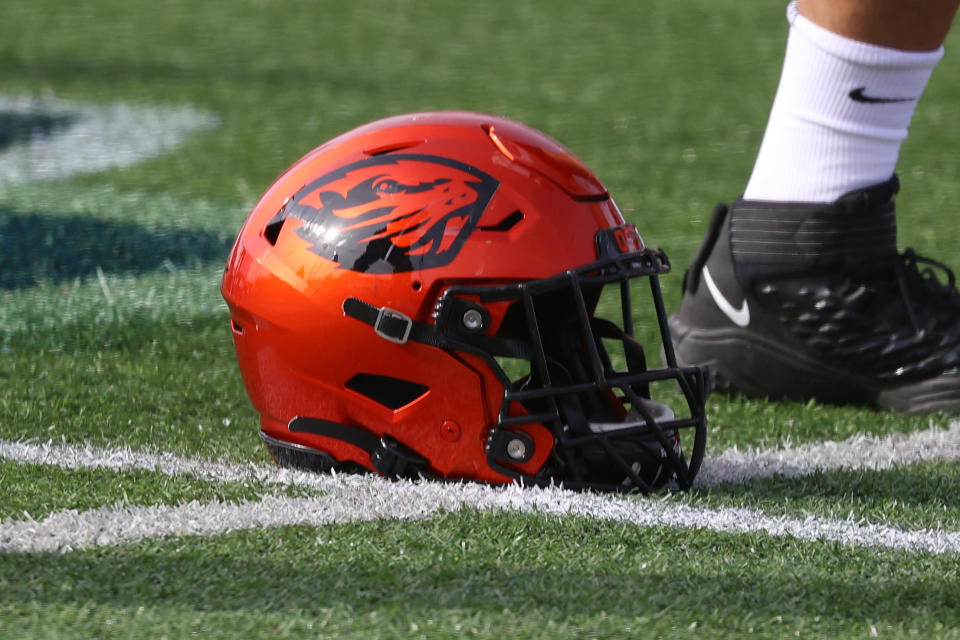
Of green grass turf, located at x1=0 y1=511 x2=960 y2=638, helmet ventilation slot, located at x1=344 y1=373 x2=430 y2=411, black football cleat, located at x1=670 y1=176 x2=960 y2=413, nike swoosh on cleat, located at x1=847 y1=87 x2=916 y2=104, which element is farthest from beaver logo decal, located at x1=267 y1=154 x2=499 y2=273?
nike swoosh on cleat, located at x1=847 y1=87 x2=916 y2=104

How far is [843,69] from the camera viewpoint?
310 cm

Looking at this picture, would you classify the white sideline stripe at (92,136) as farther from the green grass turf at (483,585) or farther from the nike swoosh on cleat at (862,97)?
the green grass turf at (483,585)

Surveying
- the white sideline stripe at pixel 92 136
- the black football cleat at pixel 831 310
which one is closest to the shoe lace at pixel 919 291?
the black football cleat at pixel 831 310

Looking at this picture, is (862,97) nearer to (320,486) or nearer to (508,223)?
(508,223)

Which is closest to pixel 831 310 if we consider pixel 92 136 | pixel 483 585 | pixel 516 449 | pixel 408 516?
pixel 516 449

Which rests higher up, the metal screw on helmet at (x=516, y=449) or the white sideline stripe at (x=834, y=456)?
the metal screw on helmet at (x=516, y=449)

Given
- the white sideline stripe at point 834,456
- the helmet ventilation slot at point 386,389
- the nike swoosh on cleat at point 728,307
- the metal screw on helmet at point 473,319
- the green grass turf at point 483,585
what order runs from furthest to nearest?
1. the nike swoosh on cleat at point 728,307
2. the white sideline stripe at point 834,456
3. the helmet ventilation slot at point 386,389
4. the metal screw on helmet at point 473,319
5. the green grass turf at point 483,585

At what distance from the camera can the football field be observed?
1.76 meters

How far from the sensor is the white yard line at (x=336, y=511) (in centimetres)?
200

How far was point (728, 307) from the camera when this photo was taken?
3.20 m

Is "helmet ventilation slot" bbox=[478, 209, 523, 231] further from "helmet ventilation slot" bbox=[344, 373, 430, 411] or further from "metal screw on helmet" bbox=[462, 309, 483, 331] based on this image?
"helmet ventilation slot" bbox=[344, 373, 430, 411]

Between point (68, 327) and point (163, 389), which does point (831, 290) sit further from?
point (68, 327)

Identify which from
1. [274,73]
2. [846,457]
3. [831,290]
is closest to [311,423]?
[846,457]

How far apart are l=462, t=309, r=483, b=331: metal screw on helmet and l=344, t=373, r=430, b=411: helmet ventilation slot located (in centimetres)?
17
